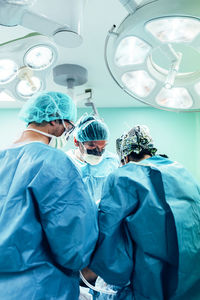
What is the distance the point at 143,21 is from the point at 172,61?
0.23m

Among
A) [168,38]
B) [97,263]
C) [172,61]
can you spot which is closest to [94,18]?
[172,61]

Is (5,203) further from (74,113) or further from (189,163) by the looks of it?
(189,163)

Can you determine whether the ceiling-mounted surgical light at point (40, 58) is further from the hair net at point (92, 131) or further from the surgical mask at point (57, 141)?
the hair net at point (92, 131)

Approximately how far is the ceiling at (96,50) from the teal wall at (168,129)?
0.16m

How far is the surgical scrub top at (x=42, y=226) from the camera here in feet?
3.07

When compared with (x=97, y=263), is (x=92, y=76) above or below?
above

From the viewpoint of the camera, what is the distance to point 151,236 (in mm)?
1056

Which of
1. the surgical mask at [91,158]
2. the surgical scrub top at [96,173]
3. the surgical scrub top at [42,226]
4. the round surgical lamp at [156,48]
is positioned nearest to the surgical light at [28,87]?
the surgical scrub top at [42,226]

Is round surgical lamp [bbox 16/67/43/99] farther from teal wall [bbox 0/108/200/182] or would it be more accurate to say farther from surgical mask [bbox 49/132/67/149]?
teal wall [bbox 0/108/200/182]

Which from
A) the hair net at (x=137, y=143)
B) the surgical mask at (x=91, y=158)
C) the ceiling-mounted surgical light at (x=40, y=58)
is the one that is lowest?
the surgical mask at (x=91, y=158)

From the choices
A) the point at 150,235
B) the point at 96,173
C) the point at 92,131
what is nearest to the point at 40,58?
the point at 92,131

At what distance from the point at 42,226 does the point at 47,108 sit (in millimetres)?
638

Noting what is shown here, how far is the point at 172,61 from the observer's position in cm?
93

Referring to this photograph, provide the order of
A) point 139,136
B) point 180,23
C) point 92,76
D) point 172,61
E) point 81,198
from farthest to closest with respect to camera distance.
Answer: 1. point 92,76
2. point 139,136
3. point 81,198
4. point 172,61
5. point 180,23
